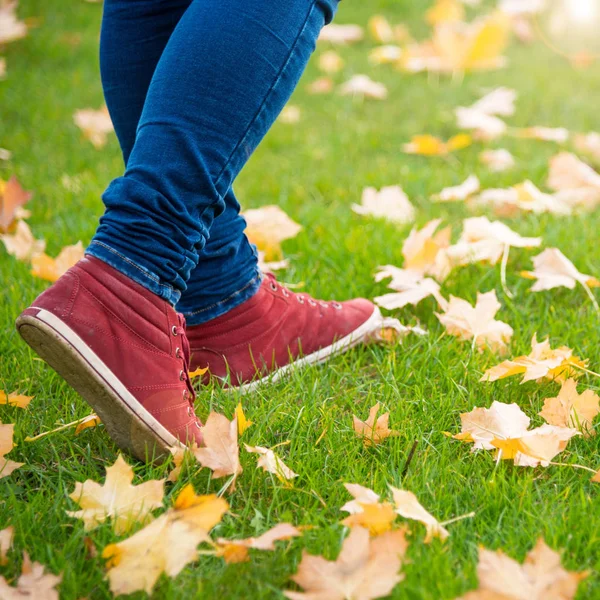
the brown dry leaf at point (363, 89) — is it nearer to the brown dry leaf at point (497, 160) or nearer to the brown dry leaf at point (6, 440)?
the brown dry leaf at point (497, 160)

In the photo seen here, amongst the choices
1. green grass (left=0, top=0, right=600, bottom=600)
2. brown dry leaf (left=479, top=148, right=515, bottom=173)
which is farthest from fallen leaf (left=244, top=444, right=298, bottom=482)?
brown dry leaf (left=479, top=148, right=515, bottom=173)

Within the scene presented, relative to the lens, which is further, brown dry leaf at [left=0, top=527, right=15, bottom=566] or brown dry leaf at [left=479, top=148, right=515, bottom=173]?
brown dry leaf at [left=479, top=148, right=515, bottom=173]

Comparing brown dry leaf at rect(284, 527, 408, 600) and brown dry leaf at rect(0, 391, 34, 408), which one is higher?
brown dry leaf at rect(284, 527, 408, 600)

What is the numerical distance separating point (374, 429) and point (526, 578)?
0.35 metres

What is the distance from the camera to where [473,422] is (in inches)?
Answer: 42.3

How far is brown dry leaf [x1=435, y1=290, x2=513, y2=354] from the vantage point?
134 cm

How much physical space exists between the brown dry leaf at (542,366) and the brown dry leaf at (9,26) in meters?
2.88

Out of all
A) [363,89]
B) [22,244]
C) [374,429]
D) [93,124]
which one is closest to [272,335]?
[374,429]

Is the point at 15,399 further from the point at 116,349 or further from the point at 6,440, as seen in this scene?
the point at 116,349

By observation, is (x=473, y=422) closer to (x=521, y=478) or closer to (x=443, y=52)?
(x=521, y=478)

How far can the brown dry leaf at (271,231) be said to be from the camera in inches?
68.2

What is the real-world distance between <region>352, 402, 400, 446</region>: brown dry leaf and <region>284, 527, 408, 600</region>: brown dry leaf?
0.28m

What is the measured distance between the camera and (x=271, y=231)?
174 cm

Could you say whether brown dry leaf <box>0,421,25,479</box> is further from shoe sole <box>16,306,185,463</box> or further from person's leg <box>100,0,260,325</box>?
person's leg <box>100,0,260,325</box>
